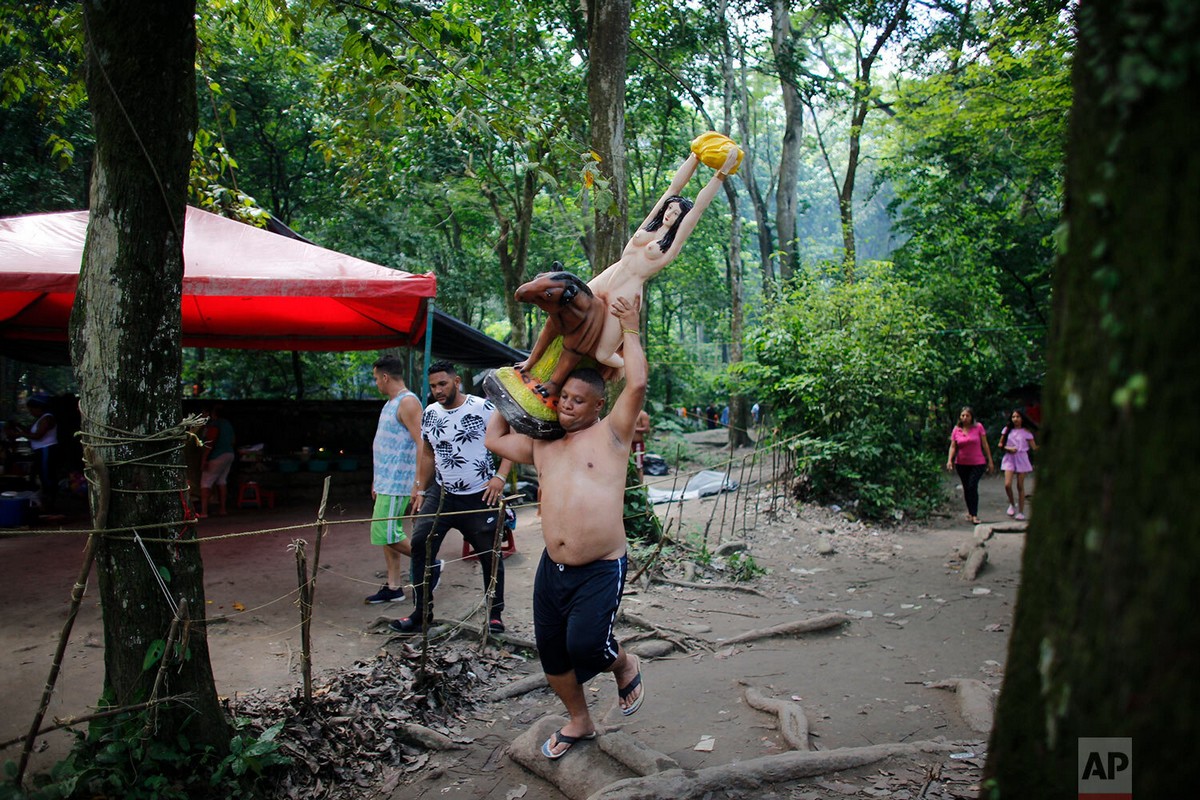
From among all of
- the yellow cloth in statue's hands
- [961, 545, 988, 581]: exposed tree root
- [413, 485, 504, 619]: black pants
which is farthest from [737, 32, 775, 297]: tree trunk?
the yellow cloth in statue's hands

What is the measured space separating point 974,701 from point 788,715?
1054 millimetres

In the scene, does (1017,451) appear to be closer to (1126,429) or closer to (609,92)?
(609,92)

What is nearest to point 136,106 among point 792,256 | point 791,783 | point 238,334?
point 791,783

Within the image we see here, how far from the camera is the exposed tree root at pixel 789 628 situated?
5.61 meters

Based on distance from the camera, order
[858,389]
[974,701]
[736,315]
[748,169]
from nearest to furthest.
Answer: [974,701]
[858,389]
[736,315]
[748,169]

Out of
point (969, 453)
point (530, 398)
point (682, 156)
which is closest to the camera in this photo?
point (530, 398)

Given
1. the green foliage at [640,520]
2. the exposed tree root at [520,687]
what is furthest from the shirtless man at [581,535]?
the green foliage at [640,520]

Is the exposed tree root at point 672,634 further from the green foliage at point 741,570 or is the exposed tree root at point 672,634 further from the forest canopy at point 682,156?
the forest canopy at point 682,156

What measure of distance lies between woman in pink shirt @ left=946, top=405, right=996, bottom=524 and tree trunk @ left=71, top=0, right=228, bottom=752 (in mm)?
9323

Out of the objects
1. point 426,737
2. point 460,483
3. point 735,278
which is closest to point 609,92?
point 460,483

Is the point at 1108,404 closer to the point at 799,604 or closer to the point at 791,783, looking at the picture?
the point at 791,783

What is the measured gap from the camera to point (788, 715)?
3.94 metres

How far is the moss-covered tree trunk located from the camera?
108cm

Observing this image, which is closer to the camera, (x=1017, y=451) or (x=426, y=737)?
(x=426, y=737)
